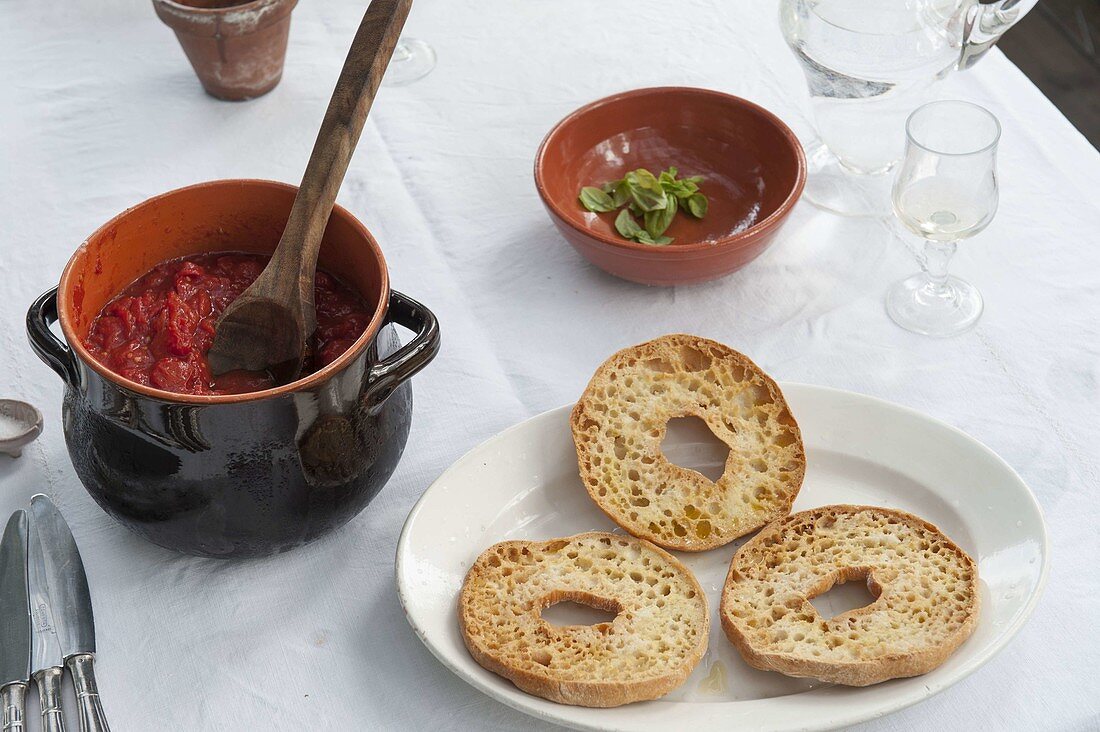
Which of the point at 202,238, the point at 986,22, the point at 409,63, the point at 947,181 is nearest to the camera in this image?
the point at 202,238

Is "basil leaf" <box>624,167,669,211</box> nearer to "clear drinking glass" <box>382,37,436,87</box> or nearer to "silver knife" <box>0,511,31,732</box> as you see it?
"clear drinking glass" <box>382,37,436,87</box>

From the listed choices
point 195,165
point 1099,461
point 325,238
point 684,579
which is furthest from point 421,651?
point 195,165

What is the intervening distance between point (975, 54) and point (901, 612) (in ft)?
3.11

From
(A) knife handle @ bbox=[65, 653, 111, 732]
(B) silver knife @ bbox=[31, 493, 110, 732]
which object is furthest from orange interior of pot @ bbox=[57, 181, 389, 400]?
(A) knife handle @ bbox=[65, 653, 111, 732]

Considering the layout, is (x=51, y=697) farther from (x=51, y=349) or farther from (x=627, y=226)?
(x=627, y=226)

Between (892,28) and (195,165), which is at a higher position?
(892,28)

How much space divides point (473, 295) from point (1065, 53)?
9.52 feet

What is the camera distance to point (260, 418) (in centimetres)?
113

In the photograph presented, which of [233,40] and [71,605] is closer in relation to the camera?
[71,605]

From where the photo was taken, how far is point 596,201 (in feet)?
5.67

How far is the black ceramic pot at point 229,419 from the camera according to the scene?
1130mm

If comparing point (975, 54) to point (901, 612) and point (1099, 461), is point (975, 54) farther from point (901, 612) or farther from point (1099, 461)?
point (901, 612)

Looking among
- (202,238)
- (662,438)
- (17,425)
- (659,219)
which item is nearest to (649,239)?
(659,219)

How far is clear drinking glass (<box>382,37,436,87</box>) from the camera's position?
213 cm
